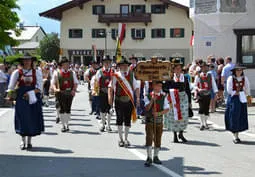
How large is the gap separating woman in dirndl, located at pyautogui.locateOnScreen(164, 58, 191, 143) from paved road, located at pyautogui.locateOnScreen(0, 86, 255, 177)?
1.30ft

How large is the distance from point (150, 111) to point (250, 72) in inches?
626

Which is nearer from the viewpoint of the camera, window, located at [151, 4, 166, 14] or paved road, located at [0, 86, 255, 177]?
paved road, located at [0, 86, 255, 177]

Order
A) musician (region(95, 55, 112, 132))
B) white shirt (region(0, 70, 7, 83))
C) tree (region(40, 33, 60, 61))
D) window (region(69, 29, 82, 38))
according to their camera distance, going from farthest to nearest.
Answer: tree (region(40, 33, 60, 61))
window (region(69, 29, 82, 38))
white shirt (region(0, 70, 7, 83))
musician (region(95, 55, 112, 132))

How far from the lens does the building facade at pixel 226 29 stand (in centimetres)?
2294

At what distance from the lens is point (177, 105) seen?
37.1 ft

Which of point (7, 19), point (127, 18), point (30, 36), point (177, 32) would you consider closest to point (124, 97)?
point (7, 19)

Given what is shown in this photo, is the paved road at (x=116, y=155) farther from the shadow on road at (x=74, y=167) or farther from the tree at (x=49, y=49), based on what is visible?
the tree at (x=49, y=49)

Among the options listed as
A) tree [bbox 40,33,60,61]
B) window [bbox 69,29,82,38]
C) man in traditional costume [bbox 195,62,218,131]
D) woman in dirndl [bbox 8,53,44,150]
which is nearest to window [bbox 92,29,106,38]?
window [bbox 69,29,82,38]

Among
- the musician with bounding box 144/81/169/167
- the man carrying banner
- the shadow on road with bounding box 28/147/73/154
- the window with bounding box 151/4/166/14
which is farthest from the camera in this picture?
the window with bounding box 151/4/166/14

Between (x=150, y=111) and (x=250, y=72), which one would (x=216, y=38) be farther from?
(x=150, y=111)

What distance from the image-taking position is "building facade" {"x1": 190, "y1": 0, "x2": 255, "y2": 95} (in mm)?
22938

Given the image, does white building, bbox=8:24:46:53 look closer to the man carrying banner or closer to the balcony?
the balcony

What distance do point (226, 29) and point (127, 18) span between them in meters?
35.1

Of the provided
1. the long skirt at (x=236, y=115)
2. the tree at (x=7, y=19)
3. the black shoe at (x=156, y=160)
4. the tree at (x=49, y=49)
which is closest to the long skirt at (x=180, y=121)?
the long skirt at (x=236, y=115)
